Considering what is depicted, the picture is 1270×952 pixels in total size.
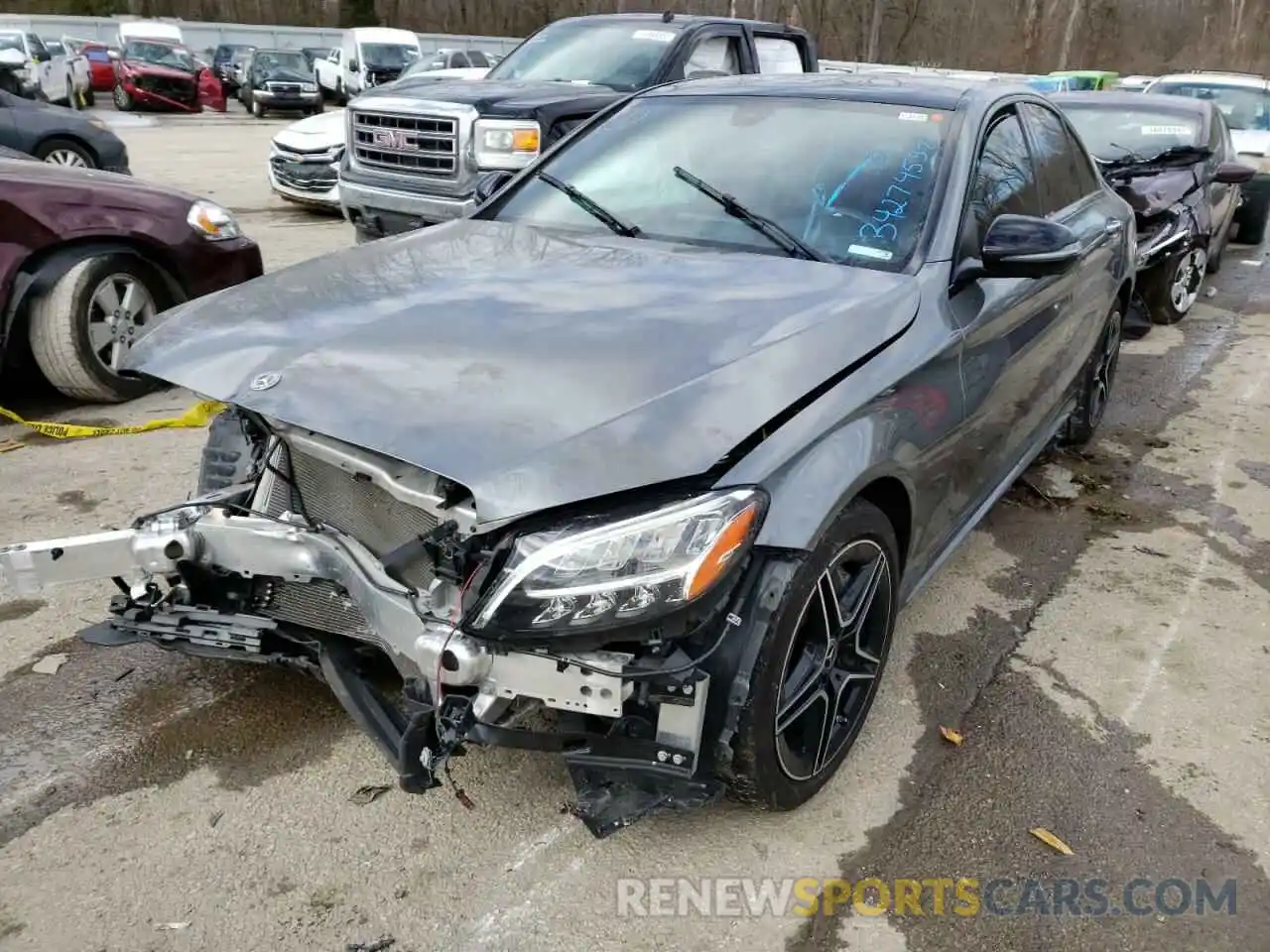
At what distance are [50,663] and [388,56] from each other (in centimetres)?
2743

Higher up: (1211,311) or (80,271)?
(80,271)

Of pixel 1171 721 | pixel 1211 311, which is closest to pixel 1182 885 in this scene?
pixel 1171 721

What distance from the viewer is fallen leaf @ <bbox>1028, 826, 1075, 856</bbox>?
259 centimetres

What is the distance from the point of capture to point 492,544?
7.21ft

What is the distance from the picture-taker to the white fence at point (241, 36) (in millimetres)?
37438

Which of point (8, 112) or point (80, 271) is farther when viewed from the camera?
point (8, 112)

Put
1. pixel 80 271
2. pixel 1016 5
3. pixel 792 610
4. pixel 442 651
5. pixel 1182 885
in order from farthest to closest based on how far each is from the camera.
A: pixel 1016 5
pixel 80 271
pixel 1182 885
pixel 792 610
pixel 442 651

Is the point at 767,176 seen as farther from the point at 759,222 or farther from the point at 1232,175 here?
the point at 1232,175

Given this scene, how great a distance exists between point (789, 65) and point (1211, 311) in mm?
4270

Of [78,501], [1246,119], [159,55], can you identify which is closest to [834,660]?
[78,501]

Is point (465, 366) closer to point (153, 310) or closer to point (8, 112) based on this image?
point (153, 310)

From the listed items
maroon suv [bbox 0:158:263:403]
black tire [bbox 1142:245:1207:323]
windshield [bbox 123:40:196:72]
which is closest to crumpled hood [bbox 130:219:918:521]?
maroon suv [bbox 0:158:263:403]

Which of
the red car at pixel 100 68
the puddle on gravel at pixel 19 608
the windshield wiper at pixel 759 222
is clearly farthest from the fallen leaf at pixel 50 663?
the red car at pixel 100 68

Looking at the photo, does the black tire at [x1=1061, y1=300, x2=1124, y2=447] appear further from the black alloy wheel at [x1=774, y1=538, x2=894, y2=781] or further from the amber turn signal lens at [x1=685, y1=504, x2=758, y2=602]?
the amber turn signal lens at [x1=685, y1=504, x2=758, y2=602]
